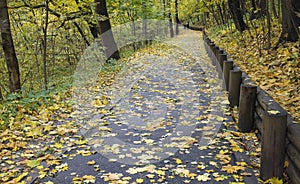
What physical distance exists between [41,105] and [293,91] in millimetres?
6272

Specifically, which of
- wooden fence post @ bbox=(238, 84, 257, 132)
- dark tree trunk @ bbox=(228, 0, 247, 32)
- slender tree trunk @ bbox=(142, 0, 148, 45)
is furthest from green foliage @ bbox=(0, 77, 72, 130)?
slender tree trunk @ bbox=(142, 0, 148, 45)

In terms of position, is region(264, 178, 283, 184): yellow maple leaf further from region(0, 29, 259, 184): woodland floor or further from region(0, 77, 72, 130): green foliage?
region(0, 77, 72, 130): green foliage

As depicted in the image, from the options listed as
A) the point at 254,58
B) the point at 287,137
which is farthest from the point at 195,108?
the point at 254,58

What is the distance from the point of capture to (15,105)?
7.30m

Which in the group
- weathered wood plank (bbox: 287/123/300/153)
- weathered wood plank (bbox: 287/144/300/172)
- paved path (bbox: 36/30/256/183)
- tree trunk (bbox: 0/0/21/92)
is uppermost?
tree trunk (bbox: 0/0/21/92)

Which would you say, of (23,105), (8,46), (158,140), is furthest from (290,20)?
(8,46)

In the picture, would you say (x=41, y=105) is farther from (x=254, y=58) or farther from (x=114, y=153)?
(x=254, y=58)

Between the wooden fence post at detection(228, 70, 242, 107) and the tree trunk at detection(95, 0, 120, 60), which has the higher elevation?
the tree trunk at detection(95, 0, 120, 60)

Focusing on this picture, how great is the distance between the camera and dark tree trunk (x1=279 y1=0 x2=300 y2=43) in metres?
9.89

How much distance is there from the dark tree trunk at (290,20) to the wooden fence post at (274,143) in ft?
24.1

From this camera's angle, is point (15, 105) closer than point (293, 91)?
No

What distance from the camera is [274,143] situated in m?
3.62

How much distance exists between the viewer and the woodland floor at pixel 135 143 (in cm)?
418

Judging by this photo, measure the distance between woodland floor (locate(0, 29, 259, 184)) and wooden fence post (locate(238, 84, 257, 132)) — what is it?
197 mm
